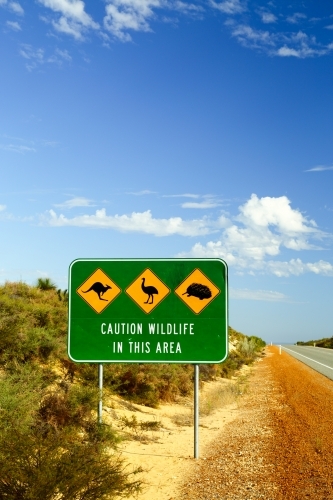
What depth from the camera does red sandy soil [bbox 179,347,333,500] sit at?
7.67 meters

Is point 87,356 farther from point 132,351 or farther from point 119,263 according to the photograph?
point 119,263

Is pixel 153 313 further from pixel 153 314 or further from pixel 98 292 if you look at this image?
pixel 98 292

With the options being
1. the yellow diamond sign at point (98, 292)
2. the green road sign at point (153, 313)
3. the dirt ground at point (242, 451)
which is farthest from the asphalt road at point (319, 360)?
the yellow diamond sign at point (98, 292)

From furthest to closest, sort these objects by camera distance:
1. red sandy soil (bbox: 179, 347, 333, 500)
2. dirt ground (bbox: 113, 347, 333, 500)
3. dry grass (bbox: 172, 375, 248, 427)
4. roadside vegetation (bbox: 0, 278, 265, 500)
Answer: dry grass (bbox: 172, 375, 248, 427) < dirt ground (bbox: 113, 347, 333, 500) < red sandy soil (bbox: 179, 347, 333, 500) < roadside vegetation (bbox: 0, 278, 265, 500)

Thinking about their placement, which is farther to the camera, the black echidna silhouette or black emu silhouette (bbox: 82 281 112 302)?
black emu silhouette (bbox: 82 281 112 302)

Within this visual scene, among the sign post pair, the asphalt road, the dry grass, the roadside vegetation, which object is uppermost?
the sign post pair

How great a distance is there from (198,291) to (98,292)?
73.1 inches

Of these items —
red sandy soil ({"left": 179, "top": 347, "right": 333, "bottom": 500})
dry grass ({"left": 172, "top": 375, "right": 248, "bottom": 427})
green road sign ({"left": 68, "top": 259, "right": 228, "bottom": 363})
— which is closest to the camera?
red sandy soil ({"left": 179, "top": 347, "right": 333, "bottom": 500})

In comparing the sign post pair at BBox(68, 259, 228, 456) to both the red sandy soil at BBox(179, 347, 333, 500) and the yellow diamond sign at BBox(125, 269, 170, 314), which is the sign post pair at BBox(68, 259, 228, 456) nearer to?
the yellow diamond sign at BBox(125, 269, 170, 314)

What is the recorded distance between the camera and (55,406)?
33.8 ft

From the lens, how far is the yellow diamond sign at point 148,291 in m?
9.88

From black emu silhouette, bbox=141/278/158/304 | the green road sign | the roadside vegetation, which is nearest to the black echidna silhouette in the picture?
the green road sign

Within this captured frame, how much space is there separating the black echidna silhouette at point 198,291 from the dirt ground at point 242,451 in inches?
116

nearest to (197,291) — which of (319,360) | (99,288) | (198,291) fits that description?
(198,291)
